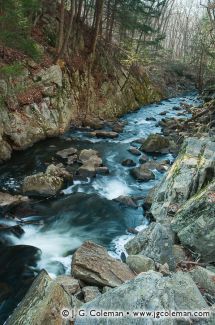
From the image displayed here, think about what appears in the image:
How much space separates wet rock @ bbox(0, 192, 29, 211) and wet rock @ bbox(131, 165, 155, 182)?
4.49 meters

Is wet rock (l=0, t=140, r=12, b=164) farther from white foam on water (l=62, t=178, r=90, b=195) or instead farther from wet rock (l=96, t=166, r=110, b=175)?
wet rock (l=96, t=166, r=110, b=175)

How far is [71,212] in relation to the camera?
10.6m

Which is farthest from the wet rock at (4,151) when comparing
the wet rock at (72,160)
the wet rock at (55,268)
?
the wet rock at (55,268)

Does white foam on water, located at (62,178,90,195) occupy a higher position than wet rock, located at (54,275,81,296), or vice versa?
wet rock, located at (54,275,81,296)

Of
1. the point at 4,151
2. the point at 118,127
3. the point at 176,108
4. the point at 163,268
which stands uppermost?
the point at 163,268

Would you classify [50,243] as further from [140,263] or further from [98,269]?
[140,263]

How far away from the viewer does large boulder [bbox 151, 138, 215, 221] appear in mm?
→ 8852

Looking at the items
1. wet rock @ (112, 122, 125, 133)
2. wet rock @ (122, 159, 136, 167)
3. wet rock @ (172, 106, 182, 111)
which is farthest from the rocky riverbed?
wet rock @ (172, 106, 182, 111)

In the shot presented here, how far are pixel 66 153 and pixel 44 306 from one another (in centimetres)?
1019

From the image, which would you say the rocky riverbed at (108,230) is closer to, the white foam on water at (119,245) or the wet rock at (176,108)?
the white foam on water at (119,245)

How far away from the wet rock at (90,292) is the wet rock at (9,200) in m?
4.65

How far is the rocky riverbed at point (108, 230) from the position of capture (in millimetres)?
Answer: 4867

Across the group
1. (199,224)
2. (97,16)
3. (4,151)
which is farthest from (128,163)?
(97,16)

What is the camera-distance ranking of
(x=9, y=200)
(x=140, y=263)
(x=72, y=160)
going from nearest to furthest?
(x=140, y=263) < (x=9, y=200) < (x=72, y=160)
